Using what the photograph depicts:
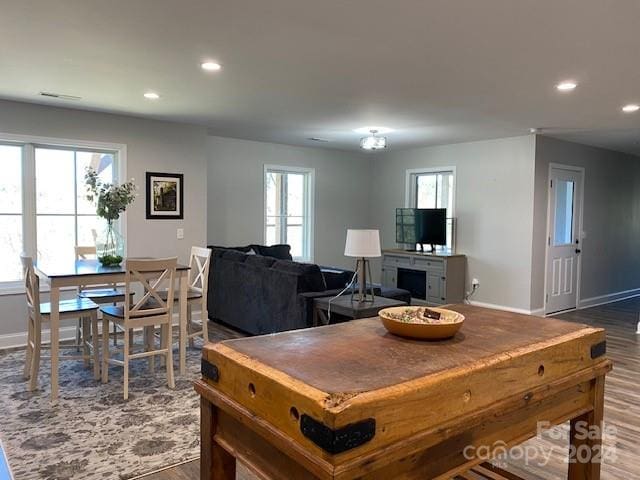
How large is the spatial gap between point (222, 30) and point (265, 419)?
2229 mm

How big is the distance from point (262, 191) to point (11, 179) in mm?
3248

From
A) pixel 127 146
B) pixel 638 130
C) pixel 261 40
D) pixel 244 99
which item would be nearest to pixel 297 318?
pixel 244 99

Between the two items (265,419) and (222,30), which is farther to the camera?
(222,30)

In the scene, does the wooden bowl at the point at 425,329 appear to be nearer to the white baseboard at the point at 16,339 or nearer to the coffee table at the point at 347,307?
the coffee table at the point at 347,307

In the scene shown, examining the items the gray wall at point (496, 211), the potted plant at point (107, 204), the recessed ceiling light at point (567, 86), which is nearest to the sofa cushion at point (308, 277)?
the potted plant at point (107, 204)

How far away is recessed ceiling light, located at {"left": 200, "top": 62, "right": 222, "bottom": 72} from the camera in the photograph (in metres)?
3.30

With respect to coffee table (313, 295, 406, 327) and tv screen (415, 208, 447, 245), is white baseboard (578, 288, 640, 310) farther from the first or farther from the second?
coffee table (313, 295, 406, 327)

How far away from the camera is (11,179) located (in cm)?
470

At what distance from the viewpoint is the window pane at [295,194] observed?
297 inches

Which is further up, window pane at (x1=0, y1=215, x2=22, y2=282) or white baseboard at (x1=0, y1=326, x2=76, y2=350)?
window pane at (x1=0, y1=215, x2=22, y2=282)

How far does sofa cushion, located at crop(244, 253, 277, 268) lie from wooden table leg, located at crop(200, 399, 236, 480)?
3205 mm

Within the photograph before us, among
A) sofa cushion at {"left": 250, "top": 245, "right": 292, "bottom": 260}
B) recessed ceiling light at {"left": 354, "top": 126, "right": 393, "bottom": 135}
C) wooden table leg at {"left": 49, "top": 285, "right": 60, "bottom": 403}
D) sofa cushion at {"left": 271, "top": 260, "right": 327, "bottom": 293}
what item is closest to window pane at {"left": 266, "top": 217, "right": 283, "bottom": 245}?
sofa cushion at {"left": 250, "top": 245, "right": 292, "bottom": 260}

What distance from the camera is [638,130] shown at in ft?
18.8

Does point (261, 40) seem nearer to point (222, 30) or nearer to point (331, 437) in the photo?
point (222, 30)
